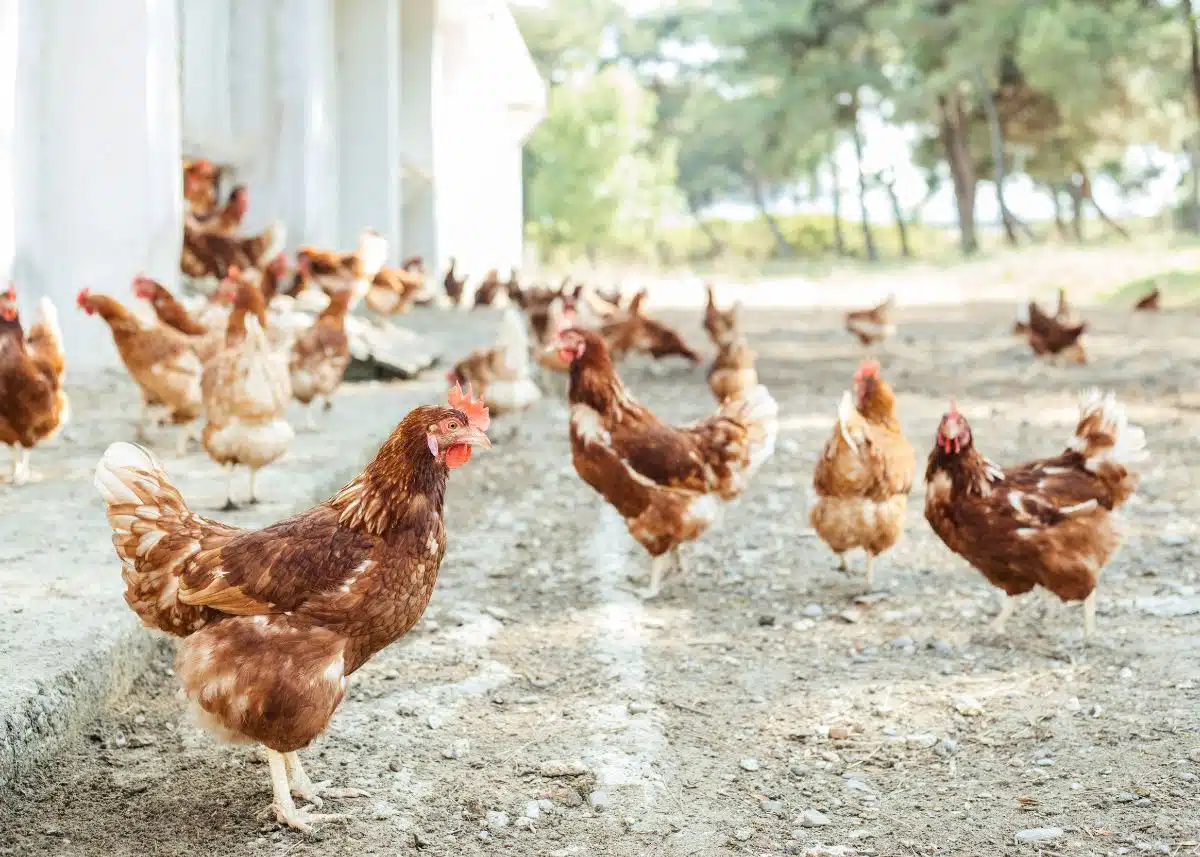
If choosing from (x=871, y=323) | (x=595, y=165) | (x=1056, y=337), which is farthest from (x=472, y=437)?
(x=595, y=165)

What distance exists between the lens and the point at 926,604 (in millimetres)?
5266

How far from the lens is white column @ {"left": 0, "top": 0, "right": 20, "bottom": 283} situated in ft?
24.9

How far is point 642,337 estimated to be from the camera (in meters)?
11.7

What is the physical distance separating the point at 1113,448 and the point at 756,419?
151 cm

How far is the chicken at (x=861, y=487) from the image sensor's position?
524cm

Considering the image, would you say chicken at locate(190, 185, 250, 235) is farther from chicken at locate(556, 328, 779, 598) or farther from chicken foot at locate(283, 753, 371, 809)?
chicken foot at locate(283, 753, 371, 809)

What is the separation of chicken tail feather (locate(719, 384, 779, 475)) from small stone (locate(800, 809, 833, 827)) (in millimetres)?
2314

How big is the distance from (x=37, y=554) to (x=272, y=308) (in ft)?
15.2

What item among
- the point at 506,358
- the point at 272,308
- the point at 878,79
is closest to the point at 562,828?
the point at 506,358

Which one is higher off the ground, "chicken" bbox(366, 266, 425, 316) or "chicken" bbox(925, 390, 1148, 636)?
"chicken" bbox(366, 266, 425, 316)

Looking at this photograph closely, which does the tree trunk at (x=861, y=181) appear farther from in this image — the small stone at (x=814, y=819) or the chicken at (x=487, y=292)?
the small stone at (x=814, y=819)

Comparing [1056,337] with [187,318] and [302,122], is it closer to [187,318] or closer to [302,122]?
[302,122]

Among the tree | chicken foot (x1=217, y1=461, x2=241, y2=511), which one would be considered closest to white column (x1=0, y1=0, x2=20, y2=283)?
chicken foot (x1=217, y1=461, x2=241, y2=511)

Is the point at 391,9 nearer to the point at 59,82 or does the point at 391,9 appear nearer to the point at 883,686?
the point at 59,82
